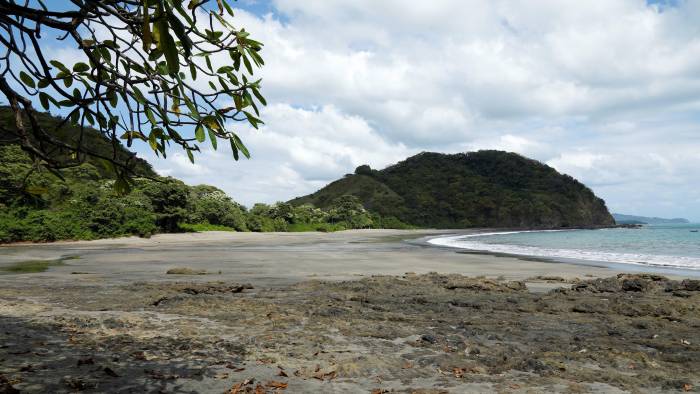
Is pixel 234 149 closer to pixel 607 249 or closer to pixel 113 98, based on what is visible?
pixel 113 98

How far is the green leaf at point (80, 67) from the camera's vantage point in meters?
3.08

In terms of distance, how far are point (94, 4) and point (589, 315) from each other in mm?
8377

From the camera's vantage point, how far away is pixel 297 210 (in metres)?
68.9

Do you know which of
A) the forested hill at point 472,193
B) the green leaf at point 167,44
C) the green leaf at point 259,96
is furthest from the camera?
the forested hill at point 472,193

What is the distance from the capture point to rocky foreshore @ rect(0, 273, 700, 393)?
14.5 feet

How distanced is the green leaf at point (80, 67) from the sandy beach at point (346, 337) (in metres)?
2.72

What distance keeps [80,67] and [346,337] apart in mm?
4482

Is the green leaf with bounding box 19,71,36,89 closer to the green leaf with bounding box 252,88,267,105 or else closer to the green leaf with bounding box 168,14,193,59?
the green leaf with bounding box 252,88,267,105

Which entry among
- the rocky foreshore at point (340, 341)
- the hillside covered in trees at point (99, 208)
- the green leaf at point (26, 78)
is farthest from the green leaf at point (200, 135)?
the hillside covered in trees at point (99, 208)

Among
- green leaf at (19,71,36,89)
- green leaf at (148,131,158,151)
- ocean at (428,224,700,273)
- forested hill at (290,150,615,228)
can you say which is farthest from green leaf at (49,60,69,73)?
forested hill at (290,150,615,228)

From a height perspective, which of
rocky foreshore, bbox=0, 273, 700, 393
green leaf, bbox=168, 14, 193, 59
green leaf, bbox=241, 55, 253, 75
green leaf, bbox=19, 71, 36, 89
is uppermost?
green leaf, bbox=19, 71, 36, 89

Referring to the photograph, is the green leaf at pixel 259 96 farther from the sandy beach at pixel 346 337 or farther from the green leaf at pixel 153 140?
the sandy beach at pixel 346 337

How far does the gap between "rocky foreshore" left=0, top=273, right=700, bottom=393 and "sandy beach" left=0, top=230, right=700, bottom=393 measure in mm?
25

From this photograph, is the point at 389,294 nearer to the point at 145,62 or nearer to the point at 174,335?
the point at 174,335
